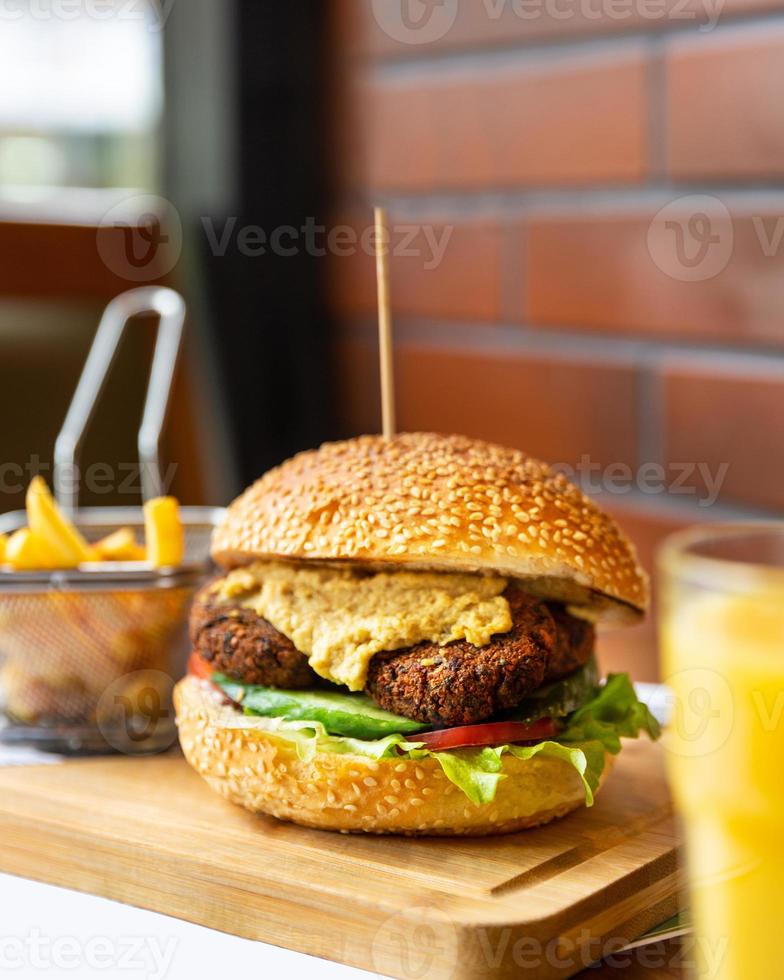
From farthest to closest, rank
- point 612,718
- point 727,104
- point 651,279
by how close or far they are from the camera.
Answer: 1. point 651,279
2. point 727,104
3. point 612,718

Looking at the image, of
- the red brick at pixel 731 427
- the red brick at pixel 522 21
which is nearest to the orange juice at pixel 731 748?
the red brick at pixel 731 427

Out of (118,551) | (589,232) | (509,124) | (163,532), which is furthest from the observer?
(509,124)

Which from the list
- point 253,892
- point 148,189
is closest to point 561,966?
point 253,892

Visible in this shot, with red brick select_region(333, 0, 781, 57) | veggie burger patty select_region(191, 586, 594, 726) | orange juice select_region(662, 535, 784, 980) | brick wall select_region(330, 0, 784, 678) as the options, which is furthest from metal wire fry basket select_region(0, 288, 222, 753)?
red brick select_region(333, 0, 781, 57)

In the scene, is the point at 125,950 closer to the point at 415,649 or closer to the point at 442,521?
the point at 415,649

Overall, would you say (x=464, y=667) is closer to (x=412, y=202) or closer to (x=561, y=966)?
(x=561, y=966)

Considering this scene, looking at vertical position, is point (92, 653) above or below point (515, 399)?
below

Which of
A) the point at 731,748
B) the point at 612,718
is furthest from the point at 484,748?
the point at 731,748
